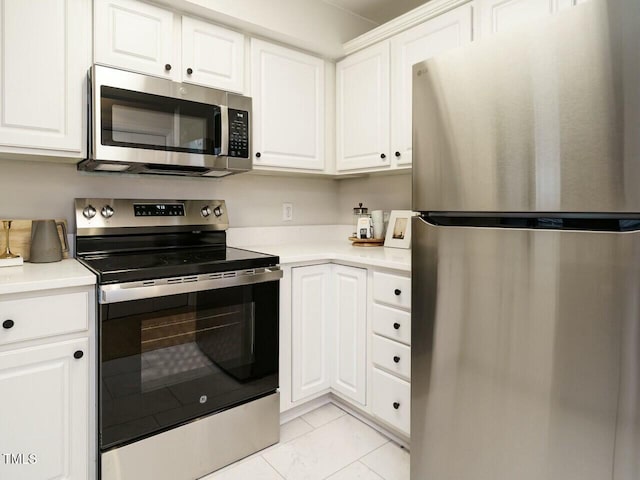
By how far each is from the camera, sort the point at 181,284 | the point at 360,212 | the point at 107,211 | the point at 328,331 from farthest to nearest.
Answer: the point at 360,212
the point at 328,331
the point at 107,211
the point at 181,284

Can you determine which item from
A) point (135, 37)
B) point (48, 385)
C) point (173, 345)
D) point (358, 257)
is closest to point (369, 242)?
point (358, 257)

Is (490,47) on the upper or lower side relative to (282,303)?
upper

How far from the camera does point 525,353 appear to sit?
40.3 inches

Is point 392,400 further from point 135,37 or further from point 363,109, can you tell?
point 135,37

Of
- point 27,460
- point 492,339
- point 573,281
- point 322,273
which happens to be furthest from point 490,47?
point 27,460

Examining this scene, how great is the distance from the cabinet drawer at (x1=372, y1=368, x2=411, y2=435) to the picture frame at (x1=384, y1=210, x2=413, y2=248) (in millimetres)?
772

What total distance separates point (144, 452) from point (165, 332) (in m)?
0.45

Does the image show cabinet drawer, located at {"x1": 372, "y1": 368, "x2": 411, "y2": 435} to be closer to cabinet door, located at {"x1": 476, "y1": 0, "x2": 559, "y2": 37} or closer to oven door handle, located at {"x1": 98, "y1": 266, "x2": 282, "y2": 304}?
oven door handle, located at {"x1": 98, "y1": 266, "x2": 282, "y2": 304}

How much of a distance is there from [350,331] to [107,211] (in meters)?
1.31

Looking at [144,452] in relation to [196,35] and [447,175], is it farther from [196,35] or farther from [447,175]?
[196,35]

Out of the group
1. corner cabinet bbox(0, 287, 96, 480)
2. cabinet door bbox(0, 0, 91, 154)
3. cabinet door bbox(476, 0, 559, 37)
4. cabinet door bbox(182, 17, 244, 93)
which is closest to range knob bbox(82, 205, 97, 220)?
cabinet door bbox(0, 0, 91, 154)

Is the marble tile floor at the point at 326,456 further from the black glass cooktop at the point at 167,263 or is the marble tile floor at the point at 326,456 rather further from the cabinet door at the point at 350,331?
the black glass cooktop at the point at 167,263

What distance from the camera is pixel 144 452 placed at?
1.47m

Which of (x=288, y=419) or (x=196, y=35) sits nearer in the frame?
(x=196, y=35)
